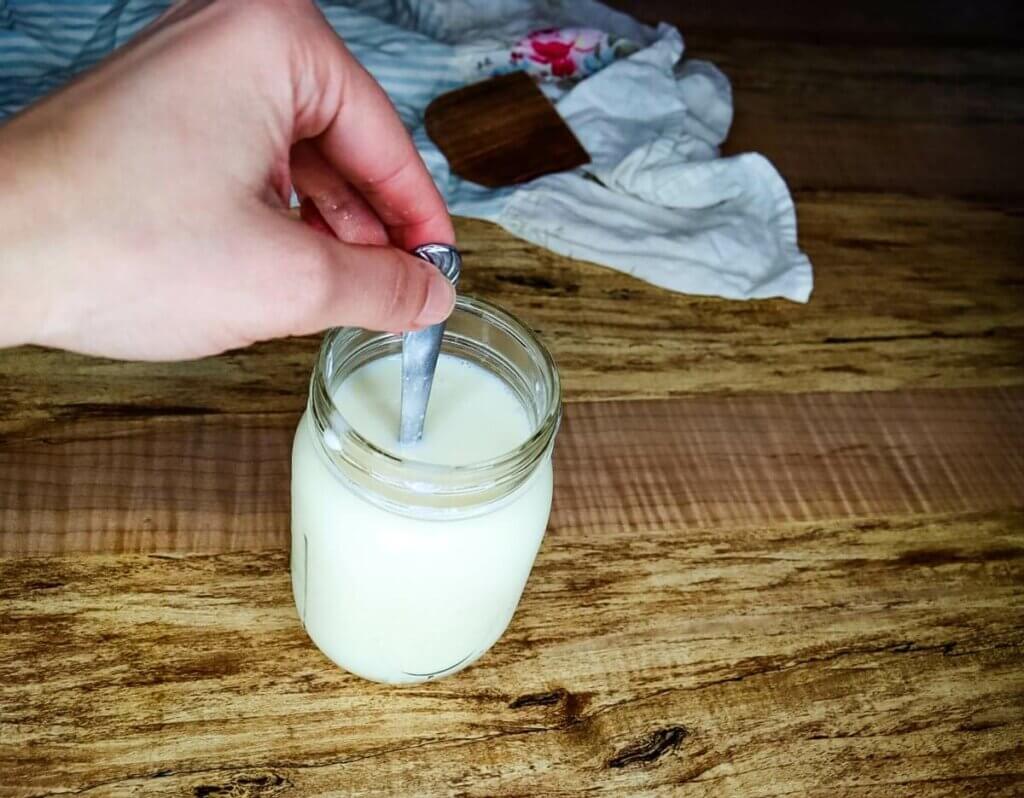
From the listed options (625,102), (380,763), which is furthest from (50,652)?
(625,102)

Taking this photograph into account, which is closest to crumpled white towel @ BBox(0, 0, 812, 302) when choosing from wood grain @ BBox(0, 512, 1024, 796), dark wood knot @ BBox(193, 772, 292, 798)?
wood grain @ BBox(0, 512, 1024, 796)

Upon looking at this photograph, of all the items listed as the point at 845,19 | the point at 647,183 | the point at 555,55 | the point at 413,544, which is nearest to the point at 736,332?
the point at 647,183

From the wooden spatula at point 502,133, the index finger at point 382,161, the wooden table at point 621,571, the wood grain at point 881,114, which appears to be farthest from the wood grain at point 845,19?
the index finger at point 382,161

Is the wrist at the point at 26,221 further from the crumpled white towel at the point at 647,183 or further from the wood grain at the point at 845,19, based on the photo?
the wood grain at the point at 845,19

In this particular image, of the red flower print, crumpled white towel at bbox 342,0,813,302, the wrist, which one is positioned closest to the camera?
the wrist

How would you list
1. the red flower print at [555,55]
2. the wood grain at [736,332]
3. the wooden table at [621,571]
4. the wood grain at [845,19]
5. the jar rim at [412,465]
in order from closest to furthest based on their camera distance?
1. the jar rim at [412,465]
2. the wooden table at [621,571]
3. the wood grain at [736,332]
4. the red flower print at [555,55]
5. the wood grain at [845,19]

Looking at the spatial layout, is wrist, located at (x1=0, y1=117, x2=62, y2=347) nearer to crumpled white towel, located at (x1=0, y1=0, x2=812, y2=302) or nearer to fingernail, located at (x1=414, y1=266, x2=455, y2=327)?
fingernail, located at (x1=414, y1=266, x2=455, y2=327)

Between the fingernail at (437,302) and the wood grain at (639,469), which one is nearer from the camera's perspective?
the fingernail at (437,302)

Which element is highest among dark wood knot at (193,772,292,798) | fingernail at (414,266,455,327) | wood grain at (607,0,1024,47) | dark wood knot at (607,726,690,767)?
fingernail at (414,266,455,327)
